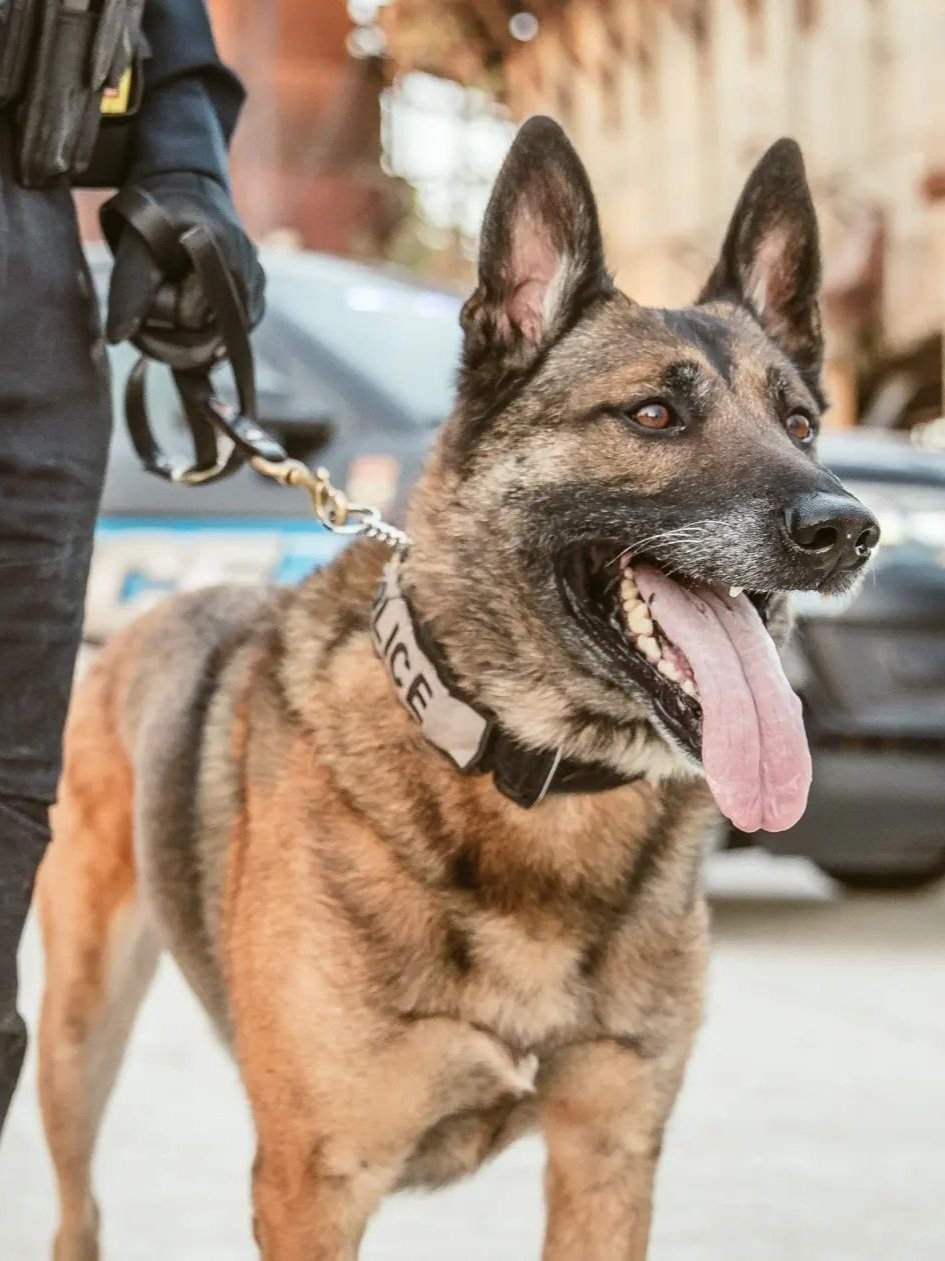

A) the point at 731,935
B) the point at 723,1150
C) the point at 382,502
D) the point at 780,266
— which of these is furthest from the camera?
the point at 731,935

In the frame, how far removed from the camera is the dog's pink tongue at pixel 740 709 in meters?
2.69

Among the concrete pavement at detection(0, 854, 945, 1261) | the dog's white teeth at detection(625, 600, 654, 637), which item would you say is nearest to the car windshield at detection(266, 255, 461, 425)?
the concrete pavement at detection(0, 854, 945, 1261)

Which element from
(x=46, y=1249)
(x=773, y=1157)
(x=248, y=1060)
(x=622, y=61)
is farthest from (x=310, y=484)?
(x=622, y=61)

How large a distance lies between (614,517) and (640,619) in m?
0.15

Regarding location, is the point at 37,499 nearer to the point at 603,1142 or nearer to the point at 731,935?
the point at 603,1142

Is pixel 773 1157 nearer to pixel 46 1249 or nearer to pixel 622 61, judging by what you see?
pixel 46 1249

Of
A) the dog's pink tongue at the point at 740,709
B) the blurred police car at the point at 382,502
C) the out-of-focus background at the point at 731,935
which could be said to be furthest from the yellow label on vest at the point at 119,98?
the blurred police car at the point at 382,502

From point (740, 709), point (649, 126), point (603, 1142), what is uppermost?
point (740, 709)

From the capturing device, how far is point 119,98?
2834mm

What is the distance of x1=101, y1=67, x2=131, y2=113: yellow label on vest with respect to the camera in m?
2.79

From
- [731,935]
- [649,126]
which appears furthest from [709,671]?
[649,126]

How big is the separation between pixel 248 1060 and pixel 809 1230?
1.43 metres

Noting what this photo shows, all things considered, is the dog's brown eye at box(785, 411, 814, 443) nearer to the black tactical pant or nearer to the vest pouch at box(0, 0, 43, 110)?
the black tactical pant

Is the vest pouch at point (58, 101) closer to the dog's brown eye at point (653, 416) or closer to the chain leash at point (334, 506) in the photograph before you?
the chain leash at point (334, 506)
